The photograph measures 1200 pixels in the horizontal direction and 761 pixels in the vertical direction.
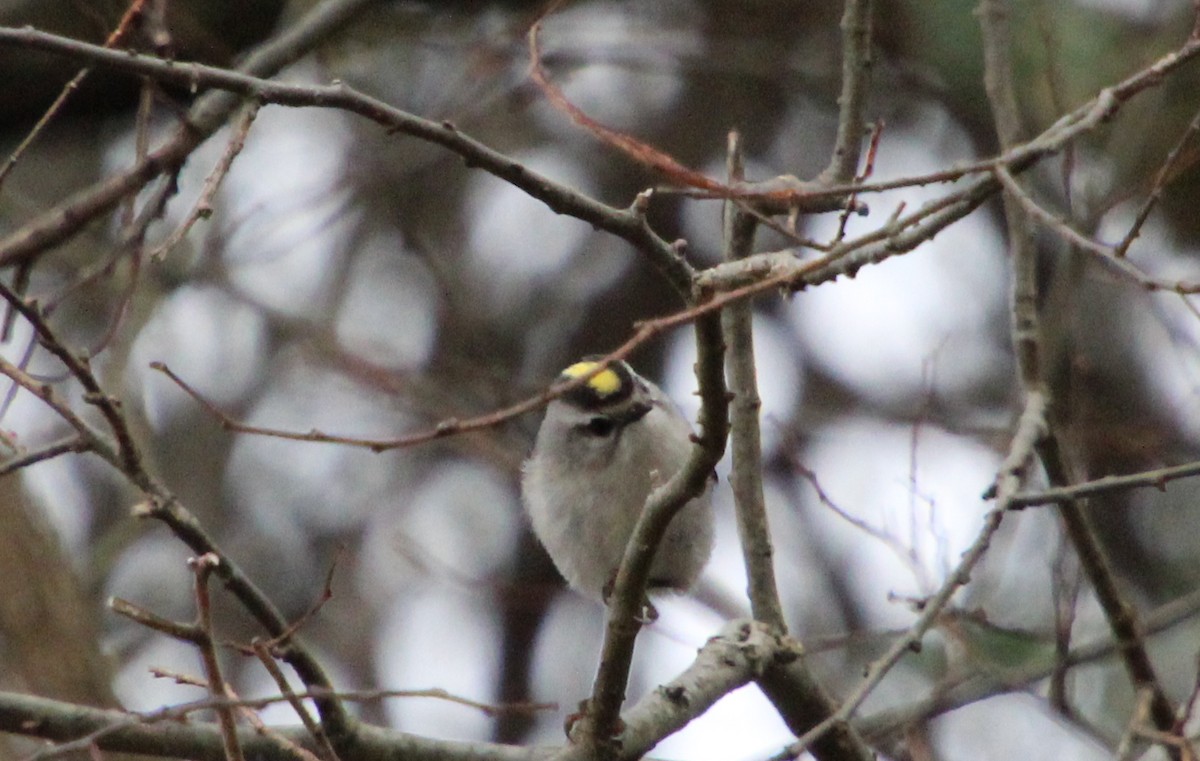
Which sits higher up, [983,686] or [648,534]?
[983,686]

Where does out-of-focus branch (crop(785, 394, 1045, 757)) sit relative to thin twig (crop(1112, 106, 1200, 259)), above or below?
below

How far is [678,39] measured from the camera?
823cm

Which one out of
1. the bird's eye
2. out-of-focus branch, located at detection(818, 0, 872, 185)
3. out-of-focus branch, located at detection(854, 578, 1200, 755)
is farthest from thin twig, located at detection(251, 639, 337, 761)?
out-of-focus branch, located at detection(818, 0, 872, 185)

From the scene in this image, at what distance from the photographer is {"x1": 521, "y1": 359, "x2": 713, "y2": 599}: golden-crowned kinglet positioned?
14.2 ft

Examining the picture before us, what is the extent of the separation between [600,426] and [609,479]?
0.16m

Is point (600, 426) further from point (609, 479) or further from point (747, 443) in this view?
point (747, 443)

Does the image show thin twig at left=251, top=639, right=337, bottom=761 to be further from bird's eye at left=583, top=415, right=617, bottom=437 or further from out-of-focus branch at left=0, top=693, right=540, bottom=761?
bird's eye at left=583, top=415, right=617, bottom=437

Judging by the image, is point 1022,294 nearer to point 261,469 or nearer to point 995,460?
point 995,460

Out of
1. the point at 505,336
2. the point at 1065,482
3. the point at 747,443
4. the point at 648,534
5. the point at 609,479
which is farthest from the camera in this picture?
the point at 505,336

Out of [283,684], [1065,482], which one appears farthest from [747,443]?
[283,684]

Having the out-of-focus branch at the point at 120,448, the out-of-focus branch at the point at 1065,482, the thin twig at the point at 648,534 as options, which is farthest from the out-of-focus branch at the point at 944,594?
the out-of-focus branch at the point at 120,448

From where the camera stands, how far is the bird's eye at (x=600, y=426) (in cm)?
438

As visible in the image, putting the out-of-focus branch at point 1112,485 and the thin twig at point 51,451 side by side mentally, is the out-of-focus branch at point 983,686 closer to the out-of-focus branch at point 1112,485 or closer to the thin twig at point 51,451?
the out-of-focus branch at point 1112,485

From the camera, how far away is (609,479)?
439cm
